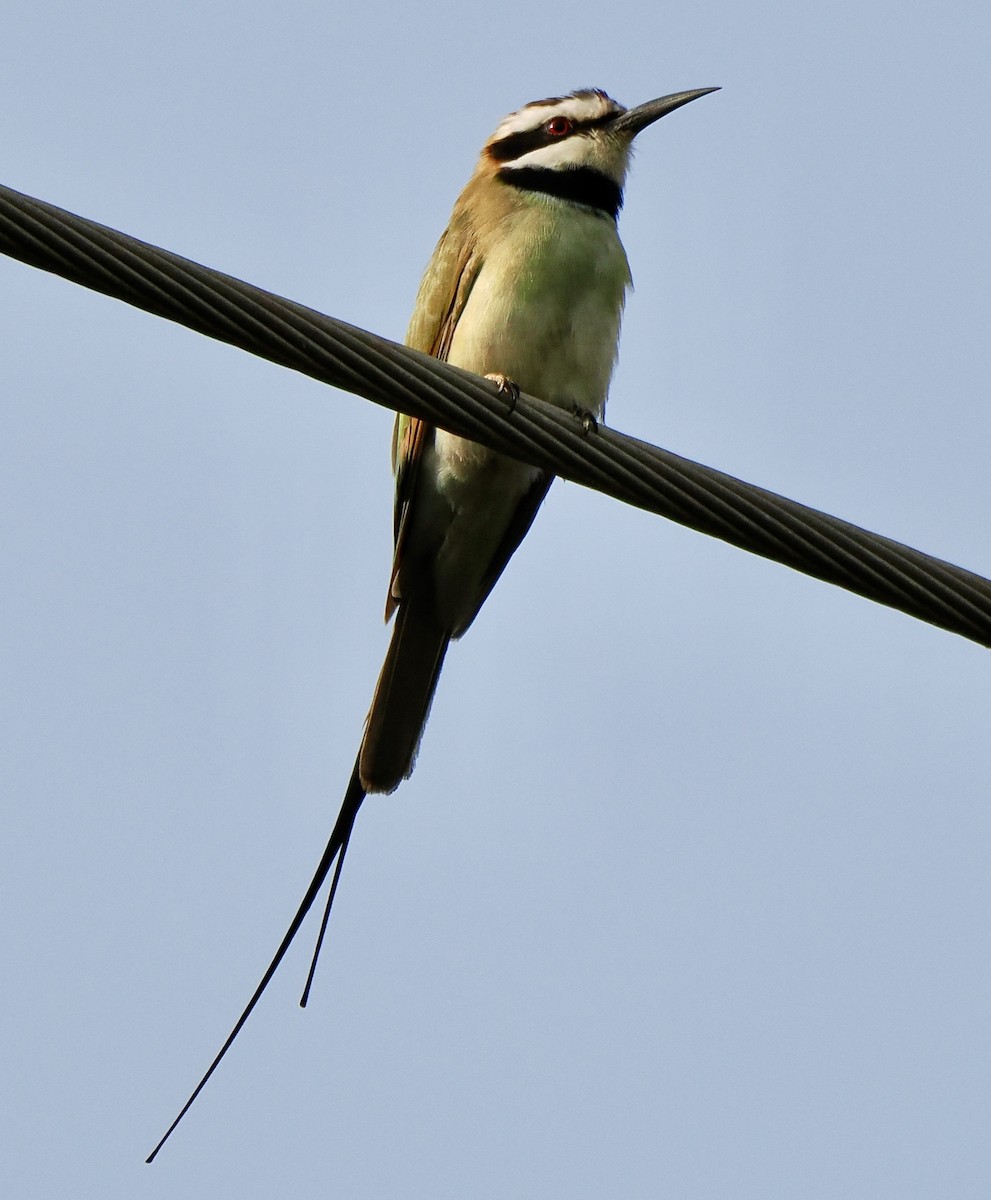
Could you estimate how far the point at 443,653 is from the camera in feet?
14.3

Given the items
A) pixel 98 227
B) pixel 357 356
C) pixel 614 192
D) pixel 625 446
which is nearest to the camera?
pixel 98 227

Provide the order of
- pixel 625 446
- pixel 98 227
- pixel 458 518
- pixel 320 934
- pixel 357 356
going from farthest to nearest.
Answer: pixel 458 518 → pixel 320 934 → pixel 625 446 → pixel 357 356 → pixel 98 227

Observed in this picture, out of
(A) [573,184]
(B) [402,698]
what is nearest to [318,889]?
(B) [402,698]

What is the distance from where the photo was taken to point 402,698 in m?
4.18

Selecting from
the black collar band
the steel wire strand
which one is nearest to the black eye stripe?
the black collar band

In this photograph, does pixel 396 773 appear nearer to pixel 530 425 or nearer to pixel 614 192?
pixel 530 425

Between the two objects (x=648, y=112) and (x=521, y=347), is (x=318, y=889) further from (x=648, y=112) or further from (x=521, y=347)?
(x=648, y=112)

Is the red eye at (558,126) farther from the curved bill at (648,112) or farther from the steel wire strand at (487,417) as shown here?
the steel wire strand at (487,417)

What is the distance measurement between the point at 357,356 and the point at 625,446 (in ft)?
1.64

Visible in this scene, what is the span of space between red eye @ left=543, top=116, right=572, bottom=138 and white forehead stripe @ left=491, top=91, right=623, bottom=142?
19mm

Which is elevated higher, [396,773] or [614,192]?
[614,192]

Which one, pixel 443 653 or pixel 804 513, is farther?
pixel 443 653

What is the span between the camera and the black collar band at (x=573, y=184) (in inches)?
179

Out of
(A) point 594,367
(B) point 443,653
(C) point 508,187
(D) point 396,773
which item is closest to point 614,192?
(C) point 508,187
